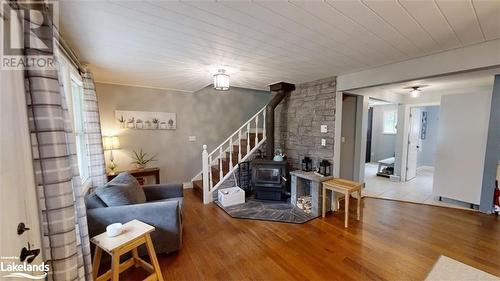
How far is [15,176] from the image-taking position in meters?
1.04

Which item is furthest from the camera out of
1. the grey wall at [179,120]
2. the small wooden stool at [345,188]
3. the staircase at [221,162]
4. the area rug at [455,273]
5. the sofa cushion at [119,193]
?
the grey wall at [179,120]

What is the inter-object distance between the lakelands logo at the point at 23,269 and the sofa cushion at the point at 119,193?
1.03m

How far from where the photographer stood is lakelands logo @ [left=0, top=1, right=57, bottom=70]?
984 mm

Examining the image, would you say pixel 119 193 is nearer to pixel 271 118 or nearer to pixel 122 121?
pixel 122 121

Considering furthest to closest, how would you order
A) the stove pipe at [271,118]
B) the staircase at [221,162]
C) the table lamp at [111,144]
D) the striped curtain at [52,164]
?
the stove pipe at [271,118], the staircase at [221,162], the table lamp at [111,144], the striped curtain at [52,164]

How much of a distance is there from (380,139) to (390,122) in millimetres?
692

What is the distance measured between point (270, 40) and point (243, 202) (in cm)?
282

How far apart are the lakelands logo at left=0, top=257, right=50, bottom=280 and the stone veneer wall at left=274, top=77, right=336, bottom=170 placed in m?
3.60

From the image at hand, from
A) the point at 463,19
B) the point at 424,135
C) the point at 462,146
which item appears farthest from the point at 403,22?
the point at 424,135

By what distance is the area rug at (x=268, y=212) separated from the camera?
3.15 metres

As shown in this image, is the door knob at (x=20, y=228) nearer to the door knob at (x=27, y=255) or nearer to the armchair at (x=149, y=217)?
the door knob at (x=27, y=255)

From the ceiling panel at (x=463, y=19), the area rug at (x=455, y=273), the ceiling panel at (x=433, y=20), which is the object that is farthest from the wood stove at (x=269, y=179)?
the ceiling panel at (x=463, y=19)

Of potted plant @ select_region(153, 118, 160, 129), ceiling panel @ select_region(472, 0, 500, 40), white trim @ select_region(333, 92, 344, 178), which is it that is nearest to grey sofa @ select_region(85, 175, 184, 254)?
potted plant @ select_region(153, 118, 160, 129)

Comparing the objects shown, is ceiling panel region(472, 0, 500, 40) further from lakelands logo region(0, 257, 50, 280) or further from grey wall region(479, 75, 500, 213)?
lakelands logo region(0, 257, 50, 280)
